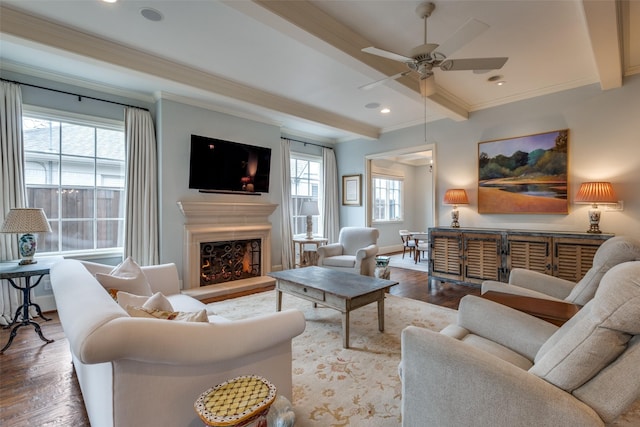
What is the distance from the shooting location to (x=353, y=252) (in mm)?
4992

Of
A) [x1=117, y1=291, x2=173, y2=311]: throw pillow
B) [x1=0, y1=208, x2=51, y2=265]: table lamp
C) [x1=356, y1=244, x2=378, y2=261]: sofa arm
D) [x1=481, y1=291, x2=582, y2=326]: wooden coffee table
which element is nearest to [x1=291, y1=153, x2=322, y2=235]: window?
[x1=356, y1=244, x2=378, y2=261]: sofa arm

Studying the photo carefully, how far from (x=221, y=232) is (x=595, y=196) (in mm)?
5007

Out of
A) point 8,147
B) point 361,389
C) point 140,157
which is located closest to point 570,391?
point 361,389

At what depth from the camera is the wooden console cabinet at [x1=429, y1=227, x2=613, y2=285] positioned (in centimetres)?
354

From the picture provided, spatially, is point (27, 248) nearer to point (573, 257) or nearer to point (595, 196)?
point (573, 257)

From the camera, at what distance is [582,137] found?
3943mm

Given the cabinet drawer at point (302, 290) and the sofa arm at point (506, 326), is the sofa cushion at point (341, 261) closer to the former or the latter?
the cabinet drawer at point (302, 290)

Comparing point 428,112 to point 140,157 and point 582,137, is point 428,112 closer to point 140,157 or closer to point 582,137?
point 582,137

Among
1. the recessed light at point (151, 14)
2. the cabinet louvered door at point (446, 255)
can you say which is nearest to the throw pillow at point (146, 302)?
the recessed light at point (151, 14)

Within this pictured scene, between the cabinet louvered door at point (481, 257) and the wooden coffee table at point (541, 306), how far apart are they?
6.75 ft

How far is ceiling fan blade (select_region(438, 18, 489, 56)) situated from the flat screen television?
11.3 ft

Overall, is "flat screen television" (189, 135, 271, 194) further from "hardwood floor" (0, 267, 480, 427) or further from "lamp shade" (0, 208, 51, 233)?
"hardwood floor" (0, 267, 480, 427)

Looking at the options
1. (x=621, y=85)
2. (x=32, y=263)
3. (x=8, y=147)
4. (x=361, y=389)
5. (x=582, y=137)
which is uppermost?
(x=621, y=85)

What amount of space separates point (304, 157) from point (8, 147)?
4.46m
